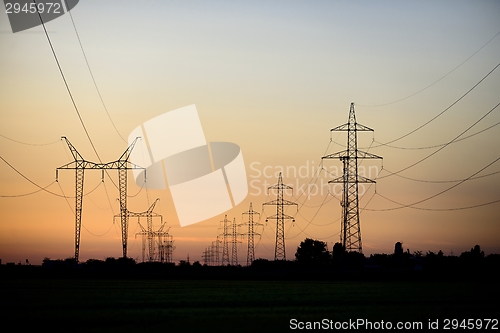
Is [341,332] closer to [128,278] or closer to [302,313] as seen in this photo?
[302,313]

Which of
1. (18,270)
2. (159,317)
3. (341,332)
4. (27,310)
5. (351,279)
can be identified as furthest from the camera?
(18,270)

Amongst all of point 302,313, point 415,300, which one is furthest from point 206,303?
point 415,300

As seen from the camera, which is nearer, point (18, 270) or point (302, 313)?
point (302, 313)

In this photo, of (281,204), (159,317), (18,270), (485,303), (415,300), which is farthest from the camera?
(281,204)

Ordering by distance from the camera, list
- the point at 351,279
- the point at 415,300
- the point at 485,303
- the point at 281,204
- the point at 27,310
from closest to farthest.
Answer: the point at 27,310, the point at 485,303, the point at 415,300, the point at 351,279, the point at 281,204

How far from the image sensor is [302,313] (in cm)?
4344

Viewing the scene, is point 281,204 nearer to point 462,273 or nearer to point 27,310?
point 462,273

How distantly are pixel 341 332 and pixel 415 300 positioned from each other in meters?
23.5

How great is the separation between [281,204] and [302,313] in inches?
3469

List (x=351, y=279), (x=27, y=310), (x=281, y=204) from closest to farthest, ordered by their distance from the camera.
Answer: (x=27, y=310), (x=351, y=279), (x=281, y=204)

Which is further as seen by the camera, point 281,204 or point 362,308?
point 281,204

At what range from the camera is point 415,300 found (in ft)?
186

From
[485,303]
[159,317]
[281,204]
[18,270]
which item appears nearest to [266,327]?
[159,317]

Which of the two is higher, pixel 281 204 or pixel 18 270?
pixel 281 204
